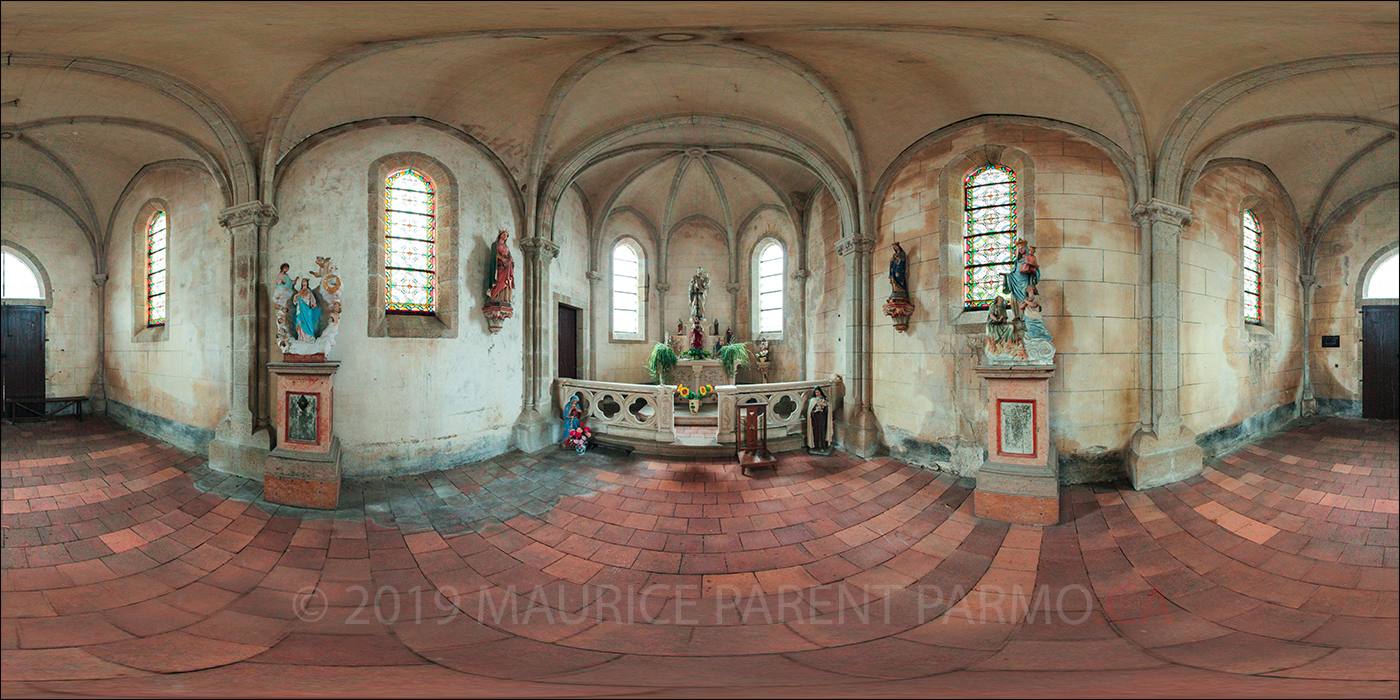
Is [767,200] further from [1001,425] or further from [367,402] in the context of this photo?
[367,402]

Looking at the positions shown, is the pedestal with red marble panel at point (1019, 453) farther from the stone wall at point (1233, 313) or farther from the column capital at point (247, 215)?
the column capital at point (247, 215)

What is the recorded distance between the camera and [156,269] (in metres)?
3.44

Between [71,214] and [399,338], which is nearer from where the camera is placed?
[71,214]

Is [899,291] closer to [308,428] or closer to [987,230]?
[987,230]

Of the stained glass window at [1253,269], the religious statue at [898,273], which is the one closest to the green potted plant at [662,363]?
the religious statue at [898,273]

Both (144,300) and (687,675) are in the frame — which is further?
(144,300)

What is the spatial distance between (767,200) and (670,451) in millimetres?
5993

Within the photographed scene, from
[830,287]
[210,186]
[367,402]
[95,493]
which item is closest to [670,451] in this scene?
[367,402]

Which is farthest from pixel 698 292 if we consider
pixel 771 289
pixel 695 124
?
pixel 695 124

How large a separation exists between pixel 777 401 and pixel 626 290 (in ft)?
16.5

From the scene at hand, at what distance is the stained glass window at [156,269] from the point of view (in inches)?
130

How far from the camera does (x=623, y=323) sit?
10.5 m

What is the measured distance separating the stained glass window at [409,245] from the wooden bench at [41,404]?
2.99 meters

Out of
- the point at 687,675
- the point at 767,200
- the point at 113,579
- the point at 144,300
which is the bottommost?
the point at 687,675
